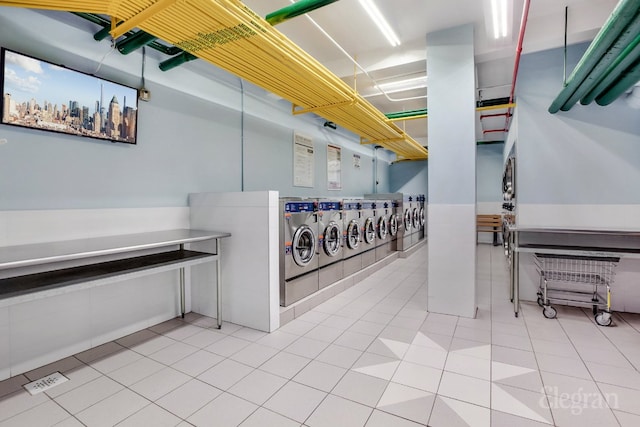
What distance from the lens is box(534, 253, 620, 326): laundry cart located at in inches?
139

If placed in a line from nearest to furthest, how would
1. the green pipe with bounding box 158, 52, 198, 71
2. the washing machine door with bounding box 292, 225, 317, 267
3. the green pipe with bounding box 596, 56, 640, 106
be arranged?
the green pipe with bounding box 596, 56, 640, 106 < the green pipe with bounding box 158, 52, 198, 71 < the washing machine door with bounding box 292, 225, 317, 267

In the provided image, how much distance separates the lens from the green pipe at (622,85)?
2795 mm

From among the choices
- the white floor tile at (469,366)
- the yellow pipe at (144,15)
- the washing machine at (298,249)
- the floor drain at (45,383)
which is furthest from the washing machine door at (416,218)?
the floor drain at (45,383)

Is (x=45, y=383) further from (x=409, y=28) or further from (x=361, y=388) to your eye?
(x=409, y=28)

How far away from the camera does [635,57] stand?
8.39 ft

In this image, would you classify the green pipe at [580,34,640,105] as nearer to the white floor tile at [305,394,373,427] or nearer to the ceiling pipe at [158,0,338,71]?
the ceiling pipe at [158,0,338,71]

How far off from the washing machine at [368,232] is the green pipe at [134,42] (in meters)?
4.02

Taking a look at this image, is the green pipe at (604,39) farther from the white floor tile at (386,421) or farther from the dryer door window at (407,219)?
the dryer door window at (407,219)

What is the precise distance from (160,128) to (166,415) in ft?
9.10

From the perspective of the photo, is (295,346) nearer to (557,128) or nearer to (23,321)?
(23,321)

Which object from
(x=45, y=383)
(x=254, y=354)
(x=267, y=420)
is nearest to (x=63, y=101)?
(x=45, y=383)

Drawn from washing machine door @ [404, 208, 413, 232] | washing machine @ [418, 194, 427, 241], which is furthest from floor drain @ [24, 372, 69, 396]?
washing machine @ [418, 194, 427, 241]

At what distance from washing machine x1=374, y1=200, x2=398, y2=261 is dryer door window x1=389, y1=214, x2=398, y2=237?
25 millimetres

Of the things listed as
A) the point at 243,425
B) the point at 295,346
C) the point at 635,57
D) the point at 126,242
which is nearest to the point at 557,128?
the point at 635,57
